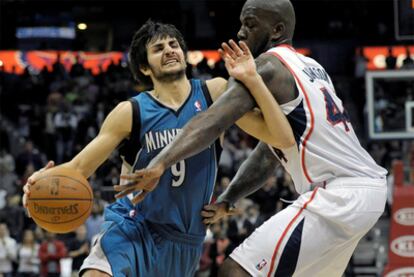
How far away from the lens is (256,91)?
4.41 m

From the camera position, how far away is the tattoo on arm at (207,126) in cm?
430

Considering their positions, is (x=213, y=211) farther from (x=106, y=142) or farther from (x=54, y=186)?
(x=54, y=186)

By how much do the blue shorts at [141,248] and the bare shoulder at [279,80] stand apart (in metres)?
1.18

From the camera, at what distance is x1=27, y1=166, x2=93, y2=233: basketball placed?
194 inches

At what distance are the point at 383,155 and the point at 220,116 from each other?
13372 mm

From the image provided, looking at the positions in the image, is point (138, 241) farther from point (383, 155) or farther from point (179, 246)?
point (383, 155)

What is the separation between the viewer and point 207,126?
4.34m

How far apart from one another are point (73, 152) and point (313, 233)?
1334cm

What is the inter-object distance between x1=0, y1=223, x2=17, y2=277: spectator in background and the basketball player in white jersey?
9.59 m

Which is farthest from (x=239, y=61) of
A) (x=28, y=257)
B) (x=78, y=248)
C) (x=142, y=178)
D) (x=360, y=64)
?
(x=360, y=64)

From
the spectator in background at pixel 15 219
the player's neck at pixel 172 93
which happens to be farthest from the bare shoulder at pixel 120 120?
the spectator in background at pixel 15 219

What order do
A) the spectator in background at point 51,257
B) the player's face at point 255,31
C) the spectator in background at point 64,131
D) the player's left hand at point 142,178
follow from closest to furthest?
the player's left hand at point 142,178 < the player's face at point 255,31 < the spectator in background at point 51,257 < the spectator in background at point 64,131

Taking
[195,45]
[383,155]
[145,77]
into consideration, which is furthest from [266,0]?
[195,45]

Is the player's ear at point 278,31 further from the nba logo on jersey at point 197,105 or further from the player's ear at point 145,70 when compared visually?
the player's ear at point 145,70
